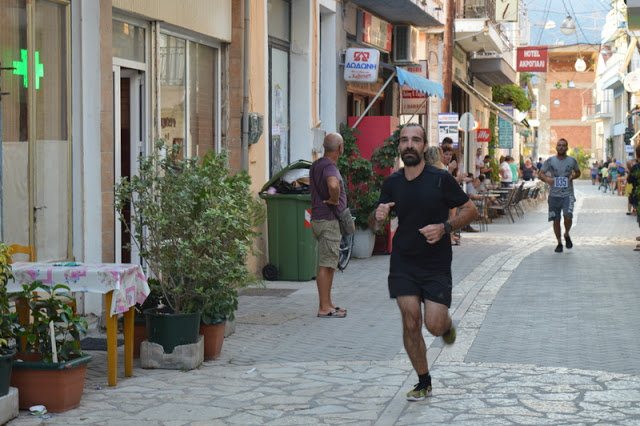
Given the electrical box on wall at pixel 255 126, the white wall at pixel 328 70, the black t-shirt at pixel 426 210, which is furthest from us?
the white wall at pixel 328 70

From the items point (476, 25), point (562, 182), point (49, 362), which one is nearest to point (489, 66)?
point (476, 25)

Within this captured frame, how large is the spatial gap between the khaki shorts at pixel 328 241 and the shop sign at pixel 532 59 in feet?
72.2

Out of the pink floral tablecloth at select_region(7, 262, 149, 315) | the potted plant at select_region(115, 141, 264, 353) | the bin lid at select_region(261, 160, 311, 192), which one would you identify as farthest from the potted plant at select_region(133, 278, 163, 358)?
the bin lid at select_region(261, 160, 311, 192)

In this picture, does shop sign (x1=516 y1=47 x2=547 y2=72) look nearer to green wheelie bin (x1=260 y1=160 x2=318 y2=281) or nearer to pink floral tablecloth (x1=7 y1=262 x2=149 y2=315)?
green wheelie bin (x1=260 y1=160 x2=318 y2=281)

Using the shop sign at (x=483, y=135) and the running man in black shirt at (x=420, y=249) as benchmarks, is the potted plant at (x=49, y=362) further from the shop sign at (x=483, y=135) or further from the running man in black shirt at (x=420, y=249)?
the shop sign at (x=483, y=135)

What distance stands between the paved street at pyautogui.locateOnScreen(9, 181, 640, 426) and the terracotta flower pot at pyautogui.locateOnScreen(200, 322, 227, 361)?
100mm

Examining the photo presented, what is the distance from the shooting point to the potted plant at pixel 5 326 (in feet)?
19.0

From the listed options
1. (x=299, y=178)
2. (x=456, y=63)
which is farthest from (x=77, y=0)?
(x=456, y=63)

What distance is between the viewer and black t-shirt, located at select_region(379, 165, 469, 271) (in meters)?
6.49

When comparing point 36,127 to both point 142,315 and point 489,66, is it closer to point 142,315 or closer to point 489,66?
point 142,315

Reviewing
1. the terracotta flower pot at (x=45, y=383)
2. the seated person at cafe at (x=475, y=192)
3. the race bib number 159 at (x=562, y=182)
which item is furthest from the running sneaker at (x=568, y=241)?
the terracotta flower pot at (x=45, y=383)

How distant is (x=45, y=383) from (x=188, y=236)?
5.84ft

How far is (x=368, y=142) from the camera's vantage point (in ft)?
58.4

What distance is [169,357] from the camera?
7438 mm
